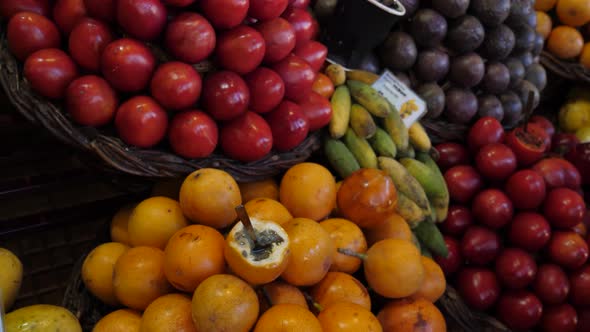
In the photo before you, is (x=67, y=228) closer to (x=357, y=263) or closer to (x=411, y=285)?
(x=357, y=263)

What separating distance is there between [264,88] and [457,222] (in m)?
0.94

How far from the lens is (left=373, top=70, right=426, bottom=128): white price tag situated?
1750 mm

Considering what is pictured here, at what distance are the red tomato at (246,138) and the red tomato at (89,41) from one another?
0.37 metres

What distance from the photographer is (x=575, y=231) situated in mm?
1686

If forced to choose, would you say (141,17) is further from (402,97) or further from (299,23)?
(402,97)

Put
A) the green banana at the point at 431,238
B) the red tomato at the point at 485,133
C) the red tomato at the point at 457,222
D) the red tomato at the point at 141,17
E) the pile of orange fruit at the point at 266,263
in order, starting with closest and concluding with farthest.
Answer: the pile of orange fruit at the point at 266,263
the red tomato at the point at 141,17
the green banana at the point at 431,238
the red tomato at the point at 457,222
the red tomato at the point at 485,133

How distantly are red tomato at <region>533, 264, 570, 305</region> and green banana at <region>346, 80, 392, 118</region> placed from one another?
783 mm

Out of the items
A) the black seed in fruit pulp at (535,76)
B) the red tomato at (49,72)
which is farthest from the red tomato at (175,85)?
the black seed in fruit pulp at (535,76)

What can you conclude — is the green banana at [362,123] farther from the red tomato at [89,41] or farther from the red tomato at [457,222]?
the red tomato at [89,41]

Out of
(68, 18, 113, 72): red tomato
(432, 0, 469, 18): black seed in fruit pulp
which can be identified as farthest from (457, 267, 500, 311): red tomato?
(68, 18, 113, 72): red tomato

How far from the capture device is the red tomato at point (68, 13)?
3.97 feet

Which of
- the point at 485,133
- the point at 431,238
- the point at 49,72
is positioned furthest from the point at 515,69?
the point at 49,72

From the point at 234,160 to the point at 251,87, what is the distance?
207 millimetres

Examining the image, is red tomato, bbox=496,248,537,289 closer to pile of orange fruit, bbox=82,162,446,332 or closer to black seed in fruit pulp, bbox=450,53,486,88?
pile of orange fruit, bbox=82,162,446,332
